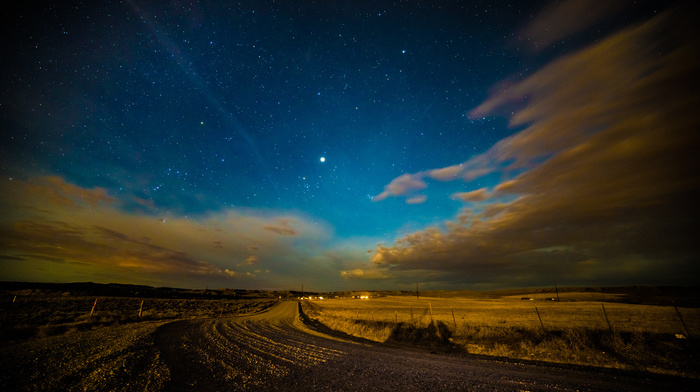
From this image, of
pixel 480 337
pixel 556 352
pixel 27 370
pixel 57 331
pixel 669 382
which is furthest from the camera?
pixel 480 337

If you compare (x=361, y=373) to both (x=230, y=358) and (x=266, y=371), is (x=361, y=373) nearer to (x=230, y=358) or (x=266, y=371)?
(x=266, y=371)

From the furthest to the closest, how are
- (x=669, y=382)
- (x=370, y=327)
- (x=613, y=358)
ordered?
1. (x=370, y=327)
2. (x=613, y=358)
3. (x=669, y=382)

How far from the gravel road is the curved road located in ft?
0.12

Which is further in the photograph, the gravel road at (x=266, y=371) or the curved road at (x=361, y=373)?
the curved road at (x=361, y=373)

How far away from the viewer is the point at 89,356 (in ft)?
38.8

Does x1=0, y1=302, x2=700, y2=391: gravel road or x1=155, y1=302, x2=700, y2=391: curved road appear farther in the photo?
x1=155, y1=302, x2=700, y2=391: curved road

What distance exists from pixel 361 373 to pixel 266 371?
A: 154 inches

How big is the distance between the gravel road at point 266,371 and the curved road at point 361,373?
0.04 metres

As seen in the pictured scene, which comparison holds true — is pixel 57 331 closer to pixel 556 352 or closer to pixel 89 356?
pixel 89 356

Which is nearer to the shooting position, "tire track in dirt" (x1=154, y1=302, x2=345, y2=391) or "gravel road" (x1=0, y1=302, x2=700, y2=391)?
"gravel road" (x1=0, y1=302, x2=700, y2=391)

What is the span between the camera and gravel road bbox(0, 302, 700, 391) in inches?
360

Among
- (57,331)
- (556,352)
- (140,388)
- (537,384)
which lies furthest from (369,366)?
(57,331)

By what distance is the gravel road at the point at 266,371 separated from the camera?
913 cm

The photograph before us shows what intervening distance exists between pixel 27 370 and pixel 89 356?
2.46 meters
